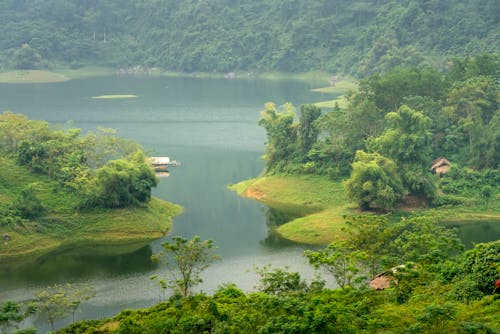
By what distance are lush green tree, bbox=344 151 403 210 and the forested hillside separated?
75158 millimetres

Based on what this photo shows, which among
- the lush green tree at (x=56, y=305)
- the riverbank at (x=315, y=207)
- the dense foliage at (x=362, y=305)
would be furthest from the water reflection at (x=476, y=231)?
the lush green tree at (x=56, y=305)

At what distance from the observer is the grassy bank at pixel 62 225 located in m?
46.5

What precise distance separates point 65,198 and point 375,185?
2091cm

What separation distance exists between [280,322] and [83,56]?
482 ft

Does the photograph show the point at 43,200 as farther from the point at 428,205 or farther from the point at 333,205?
the point at 428,205

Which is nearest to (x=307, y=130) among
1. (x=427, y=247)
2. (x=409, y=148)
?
(x=409, y=148)

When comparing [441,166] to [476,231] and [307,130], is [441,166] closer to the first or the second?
[307,130]

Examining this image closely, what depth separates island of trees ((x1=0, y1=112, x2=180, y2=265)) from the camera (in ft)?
156

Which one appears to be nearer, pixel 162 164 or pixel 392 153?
pixel 392 153

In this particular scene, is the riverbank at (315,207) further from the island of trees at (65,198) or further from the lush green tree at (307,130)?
the island of trees at (65,198)

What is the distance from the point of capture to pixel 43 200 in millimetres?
49969

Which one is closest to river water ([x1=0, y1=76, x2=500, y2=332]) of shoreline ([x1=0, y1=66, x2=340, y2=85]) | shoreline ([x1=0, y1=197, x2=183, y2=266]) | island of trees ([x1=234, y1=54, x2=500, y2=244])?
shoreline ([x1=0, y1=197, x2=183, y2=266])

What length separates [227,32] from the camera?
6481 inches

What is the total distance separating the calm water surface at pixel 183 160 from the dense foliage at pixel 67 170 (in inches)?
153
